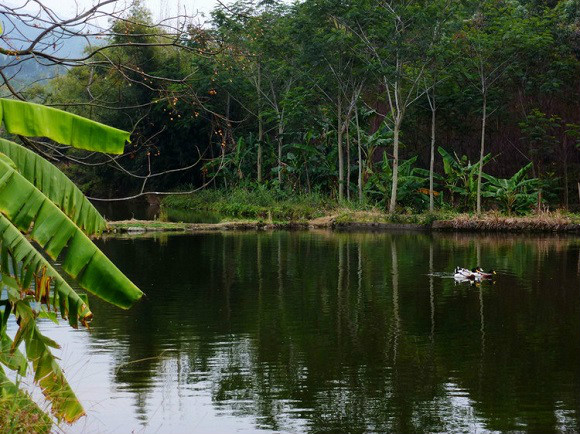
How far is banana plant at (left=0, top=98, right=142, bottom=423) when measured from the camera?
687 cm

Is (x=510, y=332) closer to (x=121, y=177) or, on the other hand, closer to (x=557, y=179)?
(x=557, y=179)

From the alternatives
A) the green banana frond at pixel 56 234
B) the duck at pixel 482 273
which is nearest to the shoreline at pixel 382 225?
the duck at pixel 482 273

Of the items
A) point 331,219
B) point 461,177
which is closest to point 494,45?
point 461,177

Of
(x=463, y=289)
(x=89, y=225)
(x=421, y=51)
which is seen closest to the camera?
(x=89, y=225)

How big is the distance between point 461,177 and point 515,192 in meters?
1.99

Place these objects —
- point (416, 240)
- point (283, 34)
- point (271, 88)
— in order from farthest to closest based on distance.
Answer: point (271, 88), point (283, 34), point (416, 240)

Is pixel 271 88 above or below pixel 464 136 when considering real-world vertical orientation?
above

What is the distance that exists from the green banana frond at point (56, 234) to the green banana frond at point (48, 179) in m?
0.51

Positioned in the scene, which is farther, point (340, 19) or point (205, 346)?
point (340, 19)

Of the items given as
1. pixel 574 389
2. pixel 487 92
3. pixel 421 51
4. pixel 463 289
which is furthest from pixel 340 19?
pixel 574 389

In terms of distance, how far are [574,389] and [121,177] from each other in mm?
44826

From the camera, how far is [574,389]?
33.2ft

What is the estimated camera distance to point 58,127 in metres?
7.54

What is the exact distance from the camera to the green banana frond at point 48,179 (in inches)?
297
